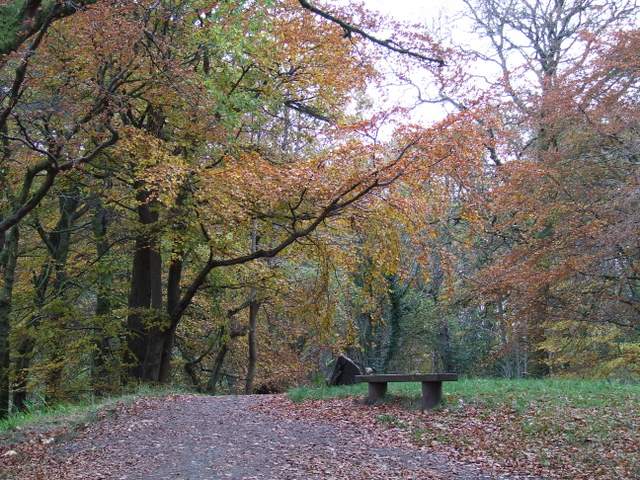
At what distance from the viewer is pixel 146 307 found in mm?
15430

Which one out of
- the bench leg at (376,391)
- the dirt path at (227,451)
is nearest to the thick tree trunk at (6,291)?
the dirt path at (227,451)

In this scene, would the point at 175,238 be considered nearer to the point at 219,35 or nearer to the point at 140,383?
the point at 140,383

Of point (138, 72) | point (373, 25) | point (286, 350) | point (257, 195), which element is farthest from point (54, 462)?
point (286, 350)

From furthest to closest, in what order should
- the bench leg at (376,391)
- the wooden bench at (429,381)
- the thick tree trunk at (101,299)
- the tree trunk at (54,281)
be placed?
the thick tree trunk at (101,299) < the tree trunk at (54,281) < the bench leg at (376,391) < the wooden bench at (429,381)

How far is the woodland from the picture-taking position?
10.2m

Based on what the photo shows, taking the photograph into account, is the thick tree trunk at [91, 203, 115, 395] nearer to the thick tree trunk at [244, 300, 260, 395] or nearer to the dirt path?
the thick tree trunk at [244, 300, 260, 395]

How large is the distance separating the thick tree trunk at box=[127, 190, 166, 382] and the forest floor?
417 centimetres

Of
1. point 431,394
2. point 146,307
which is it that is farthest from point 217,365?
point 431,394

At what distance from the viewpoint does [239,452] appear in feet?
25.9

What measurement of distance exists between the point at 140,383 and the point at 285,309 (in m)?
6.36

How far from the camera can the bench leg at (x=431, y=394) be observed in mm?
9453

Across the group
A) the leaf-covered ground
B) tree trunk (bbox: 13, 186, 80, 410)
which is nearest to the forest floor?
the leaf-covered ground

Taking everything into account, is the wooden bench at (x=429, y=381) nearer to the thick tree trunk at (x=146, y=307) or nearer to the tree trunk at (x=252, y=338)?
the thick tree trunk at (x=146, y=307)

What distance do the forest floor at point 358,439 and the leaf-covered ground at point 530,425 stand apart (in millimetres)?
15
